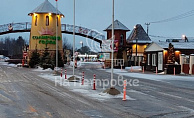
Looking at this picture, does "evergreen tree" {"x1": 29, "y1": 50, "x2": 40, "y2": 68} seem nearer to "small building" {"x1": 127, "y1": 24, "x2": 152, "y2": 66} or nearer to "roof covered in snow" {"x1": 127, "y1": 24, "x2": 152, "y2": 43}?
"small building" {"x1": 127, "y1": 24, "x2": 152, "y2": 66}

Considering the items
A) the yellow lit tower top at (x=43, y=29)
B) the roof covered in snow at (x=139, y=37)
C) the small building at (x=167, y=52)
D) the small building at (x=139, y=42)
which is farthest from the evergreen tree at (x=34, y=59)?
the roof covered in snow at (x=139, y=37)

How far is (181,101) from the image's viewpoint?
1420 centimetres

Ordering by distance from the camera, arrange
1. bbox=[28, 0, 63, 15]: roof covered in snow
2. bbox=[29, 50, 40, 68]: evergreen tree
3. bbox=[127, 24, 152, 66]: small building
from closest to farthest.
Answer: bbox=[29, 50, 40, 68]: evergreen tree
bbox=[28, 0, 63, 15]: roof covered in snow
bbox=[127, 24, 152, 66]: small building

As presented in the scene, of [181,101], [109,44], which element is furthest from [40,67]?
[181,101]

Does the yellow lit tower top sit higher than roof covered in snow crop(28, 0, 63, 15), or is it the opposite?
roof covered in snow crop(28, 0, 63, 15)

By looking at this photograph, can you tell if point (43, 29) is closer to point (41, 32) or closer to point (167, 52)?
point (41, 32)

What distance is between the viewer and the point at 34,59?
49.2 m

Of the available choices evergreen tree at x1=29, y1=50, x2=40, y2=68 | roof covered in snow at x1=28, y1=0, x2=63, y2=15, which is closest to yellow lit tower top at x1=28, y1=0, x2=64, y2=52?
roof covered in snow at x1=28, y1=0, x2=63, y2=15

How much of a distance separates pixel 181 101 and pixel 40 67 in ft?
114

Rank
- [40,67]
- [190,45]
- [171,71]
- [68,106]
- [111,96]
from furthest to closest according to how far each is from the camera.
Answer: [40,67]
[190,45]
[171,71]
[111,96]
[68,106]

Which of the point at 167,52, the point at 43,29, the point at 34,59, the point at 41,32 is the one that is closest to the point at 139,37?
the point at 43,29

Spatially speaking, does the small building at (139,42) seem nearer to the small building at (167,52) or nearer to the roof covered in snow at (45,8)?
the roof covered in snow at (45,8)

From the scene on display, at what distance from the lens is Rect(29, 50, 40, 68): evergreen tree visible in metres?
49.1

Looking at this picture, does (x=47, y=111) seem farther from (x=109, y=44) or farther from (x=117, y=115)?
(x=109, y=44)
